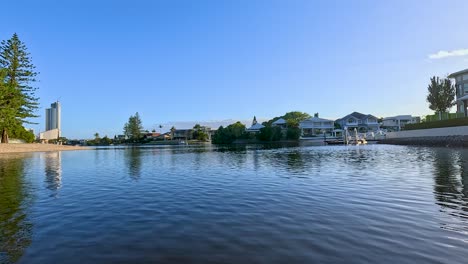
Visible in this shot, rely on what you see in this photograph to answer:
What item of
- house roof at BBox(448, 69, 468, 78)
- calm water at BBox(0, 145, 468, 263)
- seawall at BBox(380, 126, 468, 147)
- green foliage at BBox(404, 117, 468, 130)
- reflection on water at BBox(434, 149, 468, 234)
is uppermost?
house roof at BBox(448, 69, 468, 78)

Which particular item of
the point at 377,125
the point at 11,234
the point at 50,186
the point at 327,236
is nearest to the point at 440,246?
the point at 327,236

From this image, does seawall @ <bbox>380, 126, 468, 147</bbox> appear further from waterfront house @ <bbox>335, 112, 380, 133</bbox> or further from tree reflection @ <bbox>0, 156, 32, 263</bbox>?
waterfront house @ <bbox>335, 112, 380, 133</bbox>

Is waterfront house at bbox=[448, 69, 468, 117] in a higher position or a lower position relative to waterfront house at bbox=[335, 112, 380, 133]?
higher

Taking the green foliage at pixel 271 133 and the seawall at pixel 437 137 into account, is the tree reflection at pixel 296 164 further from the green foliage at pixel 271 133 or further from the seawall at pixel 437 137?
the green foliage at pixel 271 133

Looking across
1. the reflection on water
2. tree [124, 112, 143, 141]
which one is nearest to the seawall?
the reflection on water

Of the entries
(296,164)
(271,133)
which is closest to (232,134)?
(271,133)

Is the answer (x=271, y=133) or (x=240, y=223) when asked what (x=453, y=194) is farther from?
(x=271, y=133)

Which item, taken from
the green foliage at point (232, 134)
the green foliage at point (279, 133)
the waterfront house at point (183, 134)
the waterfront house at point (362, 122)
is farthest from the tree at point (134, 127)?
the waterfront house at point (362, 122)

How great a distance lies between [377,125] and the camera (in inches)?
4461

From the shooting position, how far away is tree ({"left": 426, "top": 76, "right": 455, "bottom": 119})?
59.1m

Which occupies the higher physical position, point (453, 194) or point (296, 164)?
point (296, 164)

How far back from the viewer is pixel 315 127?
11988 centimetres

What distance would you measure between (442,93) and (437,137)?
1845cm

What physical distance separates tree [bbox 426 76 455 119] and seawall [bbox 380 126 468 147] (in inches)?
356
